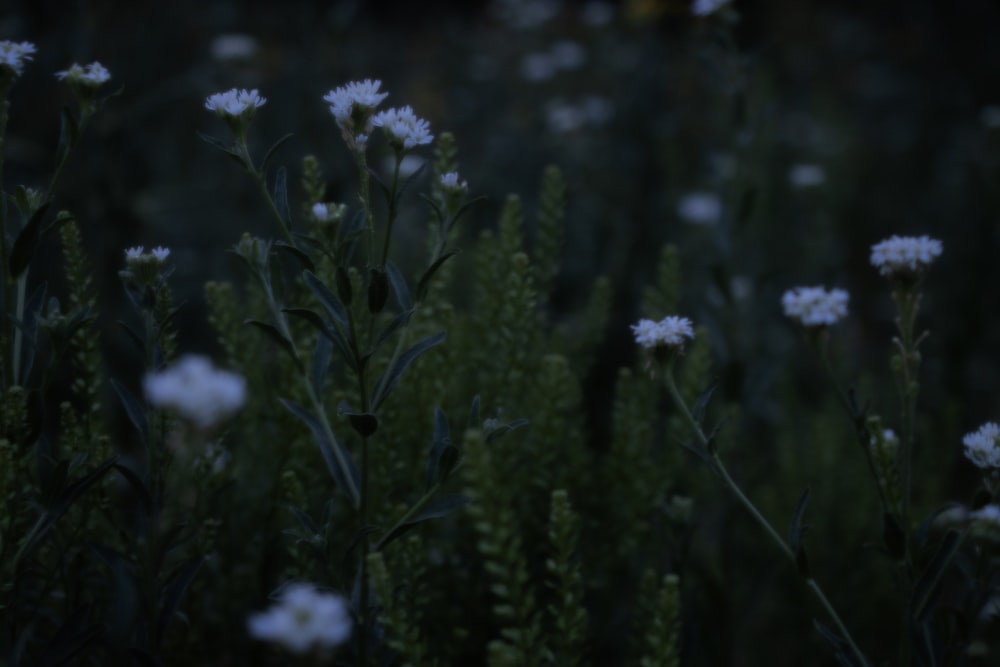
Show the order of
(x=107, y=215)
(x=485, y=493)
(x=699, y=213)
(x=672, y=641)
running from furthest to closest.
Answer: (x=699, y=213), (x=107, y=215), (x=672, y=641), (x=485, y=493)

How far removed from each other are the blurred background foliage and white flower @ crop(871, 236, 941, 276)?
0.55 m

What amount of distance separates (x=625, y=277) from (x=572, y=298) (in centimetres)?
44

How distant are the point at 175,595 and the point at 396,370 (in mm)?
340

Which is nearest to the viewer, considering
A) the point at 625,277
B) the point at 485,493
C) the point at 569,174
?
the point at 485,493

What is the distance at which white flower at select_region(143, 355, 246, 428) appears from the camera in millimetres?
747

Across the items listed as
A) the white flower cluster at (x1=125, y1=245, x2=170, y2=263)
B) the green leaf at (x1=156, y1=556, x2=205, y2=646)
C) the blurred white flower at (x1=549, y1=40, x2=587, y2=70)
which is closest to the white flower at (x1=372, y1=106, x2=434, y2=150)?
the white flower cluster at (x1=125, y1=245, x2=170, y2=263)

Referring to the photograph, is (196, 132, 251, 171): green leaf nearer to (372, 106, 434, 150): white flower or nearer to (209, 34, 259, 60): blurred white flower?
(372, 106, 434, 150): white flower

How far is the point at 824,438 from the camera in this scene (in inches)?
77.9

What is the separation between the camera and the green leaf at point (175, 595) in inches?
38.2

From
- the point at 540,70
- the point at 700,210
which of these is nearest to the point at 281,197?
the point at 700,210

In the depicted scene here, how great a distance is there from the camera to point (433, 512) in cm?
98

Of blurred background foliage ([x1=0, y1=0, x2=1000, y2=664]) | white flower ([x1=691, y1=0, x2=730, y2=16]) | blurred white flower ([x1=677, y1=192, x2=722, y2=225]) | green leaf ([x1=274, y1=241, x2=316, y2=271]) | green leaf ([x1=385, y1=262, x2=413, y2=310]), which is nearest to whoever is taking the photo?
green leaf ([x1=274, y1=241, x2=316, y2=271])

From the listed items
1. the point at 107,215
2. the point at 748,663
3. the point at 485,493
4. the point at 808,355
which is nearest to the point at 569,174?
the point at 808,355

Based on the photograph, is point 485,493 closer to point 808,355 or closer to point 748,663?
point 748,663
